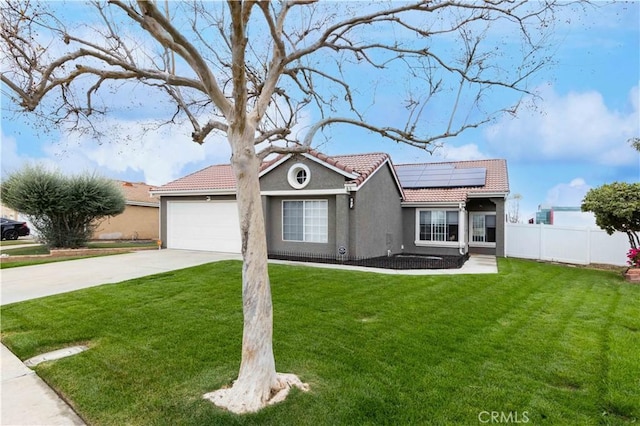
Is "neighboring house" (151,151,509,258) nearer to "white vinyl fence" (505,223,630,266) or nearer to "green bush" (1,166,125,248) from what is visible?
"white vinyl fence" (505,223,630,266)

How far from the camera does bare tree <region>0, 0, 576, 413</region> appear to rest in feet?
14.4

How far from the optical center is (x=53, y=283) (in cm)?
1069

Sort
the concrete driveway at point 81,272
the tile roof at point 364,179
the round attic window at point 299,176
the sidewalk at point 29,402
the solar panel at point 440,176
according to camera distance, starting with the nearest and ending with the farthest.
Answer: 1. the sidewalk at point 29,402
2. the concrete driveway at point 81,272
3. the round attic window at point 299,176
4. the tile roof at point 364,179
5. the solar panel at point 440,176

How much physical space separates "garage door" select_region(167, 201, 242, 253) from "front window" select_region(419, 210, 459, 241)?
30.8ft

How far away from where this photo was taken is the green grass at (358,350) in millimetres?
4090

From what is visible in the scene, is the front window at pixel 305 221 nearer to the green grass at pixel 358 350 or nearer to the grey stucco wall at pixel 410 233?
the green grass at pixel 358 350

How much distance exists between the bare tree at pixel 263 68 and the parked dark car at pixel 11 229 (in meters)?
27.5

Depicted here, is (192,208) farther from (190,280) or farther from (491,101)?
(491,101)

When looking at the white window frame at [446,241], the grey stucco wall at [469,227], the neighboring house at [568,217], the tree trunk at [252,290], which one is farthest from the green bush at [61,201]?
the neighboring house at [568,217]

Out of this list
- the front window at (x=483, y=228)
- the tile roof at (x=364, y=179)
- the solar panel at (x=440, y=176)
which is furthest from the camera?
the solar panel at (x=440, y=176)

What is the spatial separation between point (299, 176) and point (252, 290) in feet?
38.5

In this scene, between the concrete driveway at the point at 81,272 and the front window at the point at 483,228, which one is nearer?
the concrete driveway at the point at 81,272

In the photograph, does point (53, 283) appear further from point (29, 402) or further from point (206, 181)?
point (206, 181)
